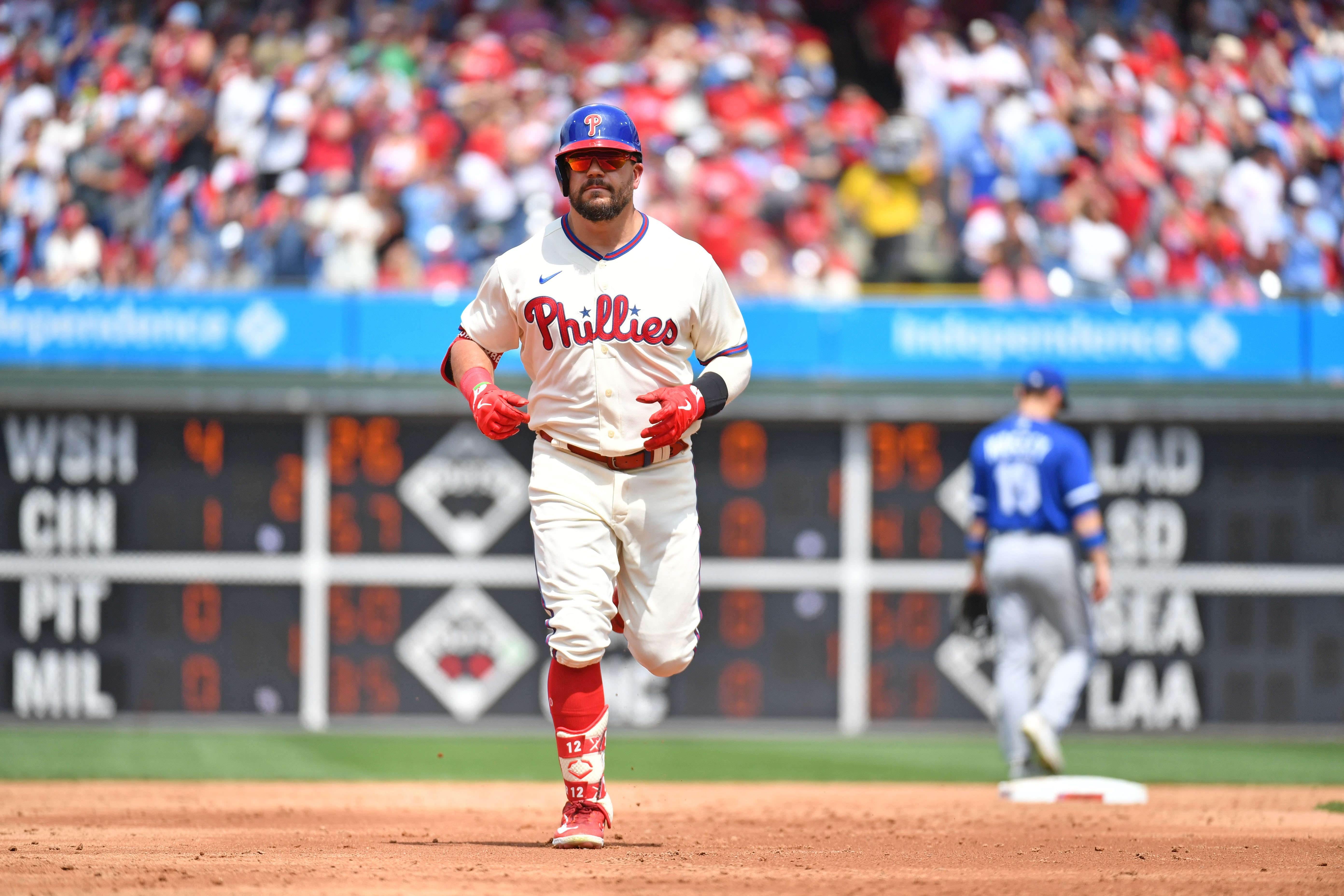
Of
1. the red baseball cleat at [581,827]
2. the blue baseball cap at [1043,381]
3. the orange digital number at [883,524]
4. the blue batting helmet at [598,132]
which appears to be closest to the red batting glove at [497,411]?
the blue batting helmet at [598,132]

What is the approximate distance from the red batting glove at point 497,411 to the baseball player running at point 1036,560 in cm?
341

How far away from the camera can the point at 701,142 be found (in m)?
13.4

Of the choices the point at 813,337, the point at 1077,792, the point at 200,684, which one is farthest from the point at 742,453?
the point at 1077,792

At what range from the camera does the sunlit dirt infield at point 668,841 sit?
14.5 feet

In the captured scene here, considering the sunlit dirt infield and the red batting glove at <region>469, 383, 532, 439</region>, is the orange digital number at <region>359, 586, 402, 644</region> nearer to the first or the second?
the sunlit dirt infield

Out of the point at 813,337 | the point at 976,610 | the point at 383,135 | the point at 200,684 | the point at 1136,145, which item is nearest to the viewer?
the point at 976,610

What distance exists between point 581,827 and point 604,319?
58.4 inches

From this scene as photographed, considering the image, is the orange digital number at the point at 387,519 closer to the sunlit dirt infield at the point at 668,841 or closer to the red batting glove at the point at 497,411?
the sunlit dirt infield at the point at 668,841

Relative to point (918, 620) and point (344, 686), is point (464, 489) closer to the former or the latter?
point (344, 686)

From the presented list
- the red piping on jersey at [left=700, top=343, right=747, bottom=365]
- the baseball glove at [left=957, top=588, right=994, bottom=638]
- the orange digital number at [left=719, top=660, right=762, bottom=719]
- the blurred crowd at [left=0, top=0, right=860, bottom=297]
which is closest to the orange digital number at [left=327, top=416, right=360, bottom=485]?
the blurred crowd at [left=0, top=0, right=860, bottom=297]

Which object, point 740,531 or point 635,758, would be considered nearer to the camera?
point 635,758

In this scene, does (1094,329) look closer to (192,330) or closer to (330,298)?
(330,298)

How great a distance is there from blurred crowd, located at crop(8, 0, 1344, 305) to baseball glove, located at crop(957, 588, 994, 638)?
3.33 metres

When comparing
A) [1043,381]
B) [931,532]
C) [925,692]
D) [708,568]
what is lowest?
[925,692]
